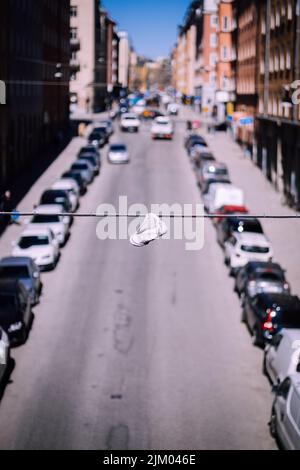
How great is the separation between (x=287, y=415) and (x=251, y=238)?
1505 cm

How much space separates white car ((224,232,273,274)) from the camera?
88.6ft

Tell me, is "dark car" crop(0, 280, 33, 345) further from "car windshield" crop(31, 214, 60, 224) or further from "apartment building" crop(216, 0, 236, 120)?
"apartment building" crop(216, 0, 236, 120)

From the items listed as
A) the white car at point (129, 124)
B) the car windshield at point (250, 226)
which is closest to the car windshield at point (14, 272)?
the car windshield at point (250, 226)

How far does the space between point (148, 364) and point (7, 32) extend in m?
19.6

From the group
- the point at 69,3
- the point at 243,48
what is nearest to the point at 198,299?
the point at 69,3

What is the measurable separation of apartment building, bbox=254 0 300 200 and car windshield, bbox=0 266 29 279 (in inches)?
617

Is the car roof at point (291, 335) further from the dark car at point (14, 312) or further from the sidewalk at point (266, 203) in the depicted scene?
the dark car at point (14, 312)

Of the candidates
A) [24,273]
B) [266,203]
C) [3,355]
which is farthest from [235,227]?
[3,355]

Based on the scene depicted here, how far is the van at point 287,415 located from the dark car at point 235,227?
13.9 m

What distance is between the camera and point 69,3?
601 inches

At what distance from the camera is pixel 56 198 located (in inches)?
1358

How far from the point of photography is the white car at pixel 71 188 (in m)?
36.7
